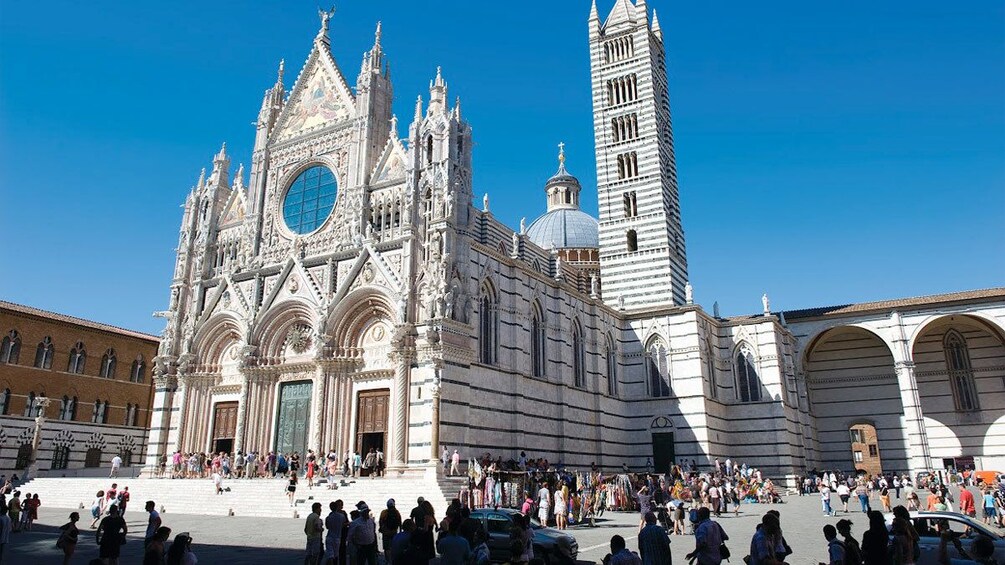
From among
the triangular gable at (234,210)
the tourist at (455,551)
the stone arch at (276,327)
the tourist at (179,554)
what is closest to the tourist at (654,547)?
the tourist at (455,551)

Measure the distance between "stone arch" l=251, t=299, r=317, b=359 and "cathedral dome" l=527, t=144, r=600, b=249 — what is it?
2610cm

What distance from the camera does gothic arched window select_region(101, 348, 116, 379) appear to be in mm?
39531

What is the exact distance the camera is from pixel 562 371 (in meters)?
32.1

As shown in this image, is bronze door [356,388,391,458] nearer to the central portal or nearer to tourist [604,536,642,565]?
the central portal

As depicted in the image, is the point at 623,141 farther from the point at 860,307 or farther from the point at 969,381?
the point at 969,381

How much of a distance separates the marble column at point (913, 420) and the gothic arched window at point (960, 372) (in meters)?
3.67

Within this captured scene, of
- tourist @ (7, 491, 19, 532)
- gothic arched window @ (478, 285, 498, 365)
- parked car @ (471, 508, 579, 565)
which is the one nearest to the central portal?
gothic arched window @ (478, 285, 498, 365)

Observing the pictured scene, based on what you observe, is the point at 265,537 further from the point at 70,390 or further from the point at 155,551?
the point at 70,390

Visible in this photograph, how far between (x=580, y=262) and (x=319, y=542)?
39.8m

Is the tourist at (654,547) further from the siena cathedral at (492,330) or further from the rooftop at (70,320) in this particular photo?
the rooftop at (70,320)

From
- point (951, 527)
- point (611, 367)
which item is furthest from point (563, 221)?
point (951, 527)

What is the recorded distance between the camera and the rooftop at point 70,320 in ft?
116

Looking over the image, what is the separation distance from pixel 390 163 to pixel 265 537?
17.3m

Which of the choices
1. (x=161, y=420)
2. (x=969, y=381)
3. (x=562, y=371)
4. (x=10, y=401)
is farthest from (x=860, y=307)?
(x=10, y=401)
